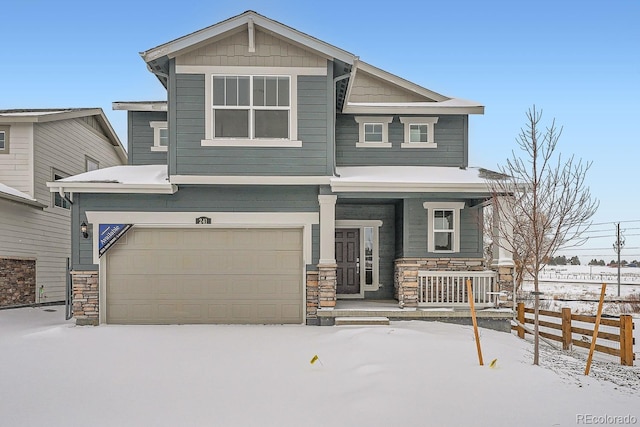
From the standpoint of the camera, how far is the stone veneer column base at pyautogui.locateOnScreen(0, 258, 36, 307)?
14.1 metres

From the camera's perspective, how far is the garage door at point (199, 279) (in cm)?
1084

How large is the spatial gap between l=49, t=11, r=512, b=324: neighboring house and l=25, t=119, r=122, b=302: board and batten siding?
19.1 feet

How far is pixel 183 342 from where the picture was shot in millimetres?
8695

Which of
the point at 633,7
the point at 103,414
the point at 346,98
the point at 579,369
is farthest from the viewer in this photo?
the point at 633,7

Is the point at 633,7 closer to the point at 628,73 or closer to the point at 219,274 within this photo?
the point at 628,73

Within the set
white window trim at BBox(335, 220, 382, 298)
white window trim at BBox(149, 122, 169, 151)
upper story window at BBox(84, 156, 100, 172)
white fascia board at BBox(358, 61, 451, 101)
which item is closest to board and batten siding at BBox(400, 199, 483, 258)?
white window trim at BBox(335, 220, 382, 298)

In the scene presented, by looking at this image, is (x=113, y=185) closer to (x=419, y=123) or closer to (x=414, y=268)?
(x=414, y=268)

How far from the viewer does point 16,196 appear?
14133 millimetres

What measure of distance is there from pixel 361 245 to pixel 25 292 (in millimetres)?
10477

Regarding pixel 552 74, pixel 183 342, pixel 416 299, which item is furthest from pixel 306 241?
pixel 552 74

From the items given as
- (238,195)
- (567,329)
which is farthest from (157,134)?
(567,329)

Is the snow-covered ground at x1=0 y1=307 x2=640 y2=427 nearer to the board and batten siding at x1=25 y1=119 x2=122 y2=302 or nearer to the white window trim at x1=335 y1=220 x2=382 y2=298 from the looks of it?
the white window trim at x1=335 y1=220 x2=382 y2=298

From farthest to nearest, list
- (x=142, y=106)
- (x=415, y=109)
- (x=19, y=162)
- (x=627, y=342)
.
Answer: (x=19, y=162), (x=142, y=106), (x=415, y=109), (x=627, y=342)

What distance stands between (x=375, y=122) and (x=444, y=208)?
300 cm
